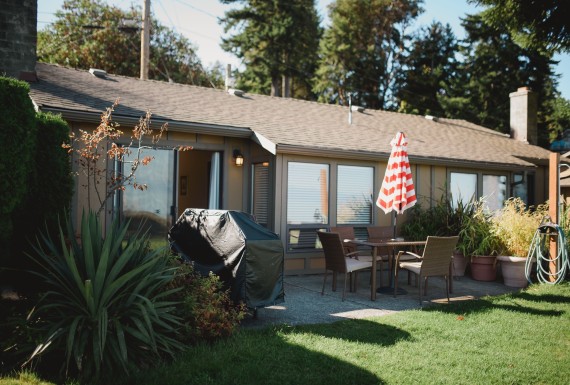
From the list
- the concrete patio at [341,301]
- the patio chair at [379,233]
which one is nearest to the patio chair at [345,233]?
the patio chair at [379,233]

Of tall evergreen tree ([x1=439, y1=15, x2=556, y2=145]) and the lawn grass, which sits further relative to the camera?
tall evergreen tree ([x1=439, y1=15, x2=556, y2=145])

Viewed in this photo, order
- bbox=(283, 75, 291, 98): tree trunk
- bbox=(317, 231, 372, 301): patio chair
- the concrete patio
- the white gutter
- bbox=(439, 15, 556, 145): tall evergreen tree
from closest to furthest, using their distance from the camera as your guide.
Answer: the concrete patio < bbox=(317, 231, 372, 301): patio chair < the white gutter < bbox=(439, 15, 556, 145): tall evergreen tree < bbox=(283, 75, 291, 98): tree trunk

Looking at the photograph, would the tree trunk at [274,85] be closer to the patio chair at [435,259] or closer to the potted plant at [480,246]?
the potted plant at [480,246]

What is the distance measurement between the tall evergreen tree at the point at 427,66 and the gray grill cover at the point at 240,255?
23.6 metres

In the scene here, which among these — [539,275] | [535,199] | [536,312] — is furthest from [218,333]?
[535,199]

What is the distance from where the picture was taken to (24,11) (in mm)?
9352

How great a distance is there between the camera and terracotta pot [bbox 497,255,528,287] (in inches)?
340

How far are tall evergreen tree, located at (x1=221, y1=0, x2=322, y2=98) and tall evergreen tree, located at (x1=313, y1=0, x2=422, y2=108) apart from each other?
139cm

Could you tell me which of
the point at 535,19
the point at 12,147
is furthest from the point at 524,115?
the point at 12,147

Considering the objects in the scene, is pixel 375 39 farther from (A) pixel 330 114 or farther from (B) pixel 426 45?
(A) pixel 330 114

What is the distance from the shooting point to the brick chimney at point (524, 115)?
1641 cm

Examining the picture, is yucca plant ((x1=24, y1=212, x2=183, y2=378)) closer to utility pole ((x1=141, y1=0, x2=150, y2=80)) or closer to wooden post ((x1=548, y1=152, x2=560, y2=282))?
wooden post ((x1=548, y1=152, x2=560, y2=282))

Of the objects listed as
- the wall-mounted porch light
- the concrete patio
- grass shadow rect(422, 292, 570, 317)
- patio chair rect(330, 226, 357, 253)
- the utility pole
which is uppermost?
the utility pole

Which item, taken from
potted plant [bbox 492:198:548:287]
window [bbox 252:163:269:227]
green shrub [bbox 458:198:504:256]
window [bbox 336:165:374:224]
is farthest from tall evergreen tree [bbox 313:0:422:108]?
Result: potted plant [bbox 492:198:548:287]
